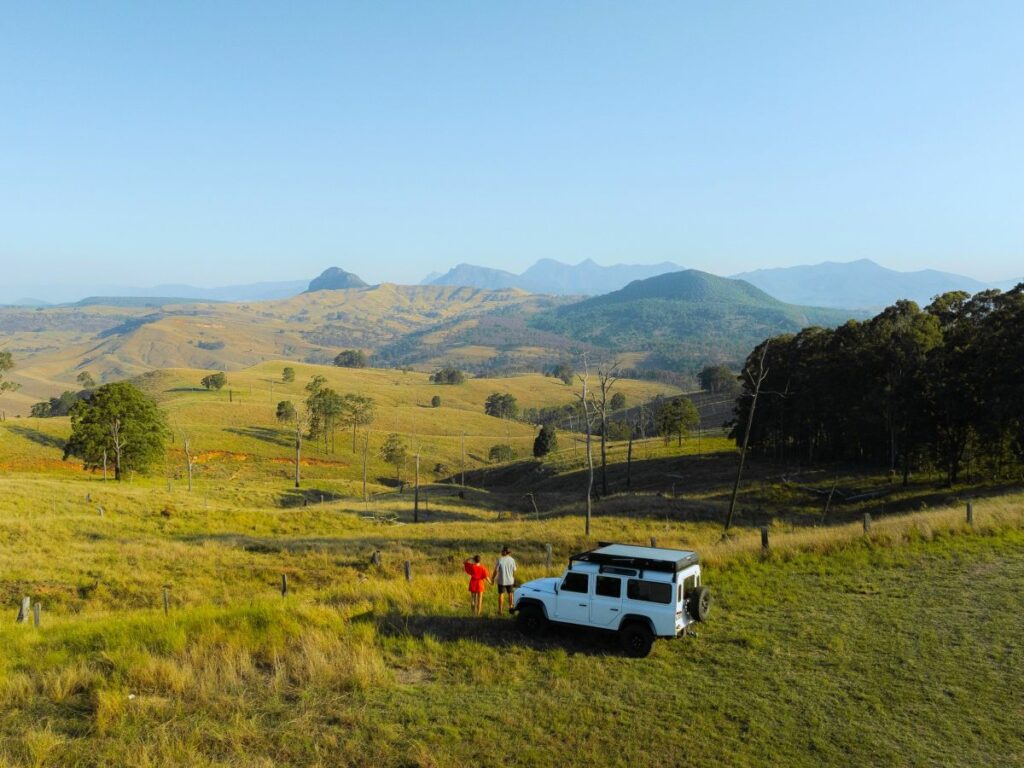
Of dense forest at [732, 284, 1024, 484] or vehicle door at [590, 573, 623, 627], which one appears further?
dense forest at [732, 284, 1024, 484]

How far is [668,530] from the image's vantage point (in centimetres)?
4131

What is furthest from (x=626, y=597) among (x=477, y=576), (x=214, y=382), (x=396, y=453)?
(x=214, y=382)

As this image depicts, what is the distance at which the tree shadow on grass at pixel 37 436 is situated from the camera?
327 feet

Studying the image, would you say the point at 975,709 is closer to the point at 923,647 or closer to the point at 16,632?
the point at 923,647

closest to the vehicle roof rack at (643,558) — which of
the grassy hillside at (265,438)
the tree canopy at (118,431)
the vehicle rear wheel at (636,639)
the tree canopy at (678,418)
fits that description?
the vehicle rear wheel at (636,639)

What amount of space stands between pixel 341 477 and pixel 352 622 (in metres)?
93.0

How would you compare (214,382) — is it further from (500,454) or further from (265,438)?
(500,454)

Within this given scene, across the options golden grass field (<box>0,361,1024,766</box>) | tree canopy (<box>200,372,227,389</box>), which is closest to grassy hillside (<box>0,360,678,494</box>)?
tree canopy (<box>200,372,227,389</box>)

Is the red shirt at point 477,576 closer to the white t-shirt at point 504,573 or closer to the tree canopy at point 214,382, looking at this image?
the white t-shirt at point 504,573

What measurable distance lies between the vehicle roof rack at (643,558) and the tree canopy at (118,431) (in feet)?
228

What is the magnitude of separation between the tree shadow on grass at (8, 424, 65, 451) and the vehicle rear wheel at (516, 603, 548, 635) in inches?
4169

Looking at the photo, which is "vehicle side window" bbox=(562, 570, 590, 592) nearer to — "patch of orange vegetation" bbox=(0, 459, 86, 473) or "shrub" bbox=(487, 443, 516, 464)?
"patch of orange vegetation" bbox=(0, 459, 86, 473)

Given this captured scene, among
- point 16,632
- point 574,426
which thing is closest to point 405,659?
point 16,632

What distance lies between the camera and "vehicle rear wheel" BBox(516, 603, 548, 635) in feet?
54.5
